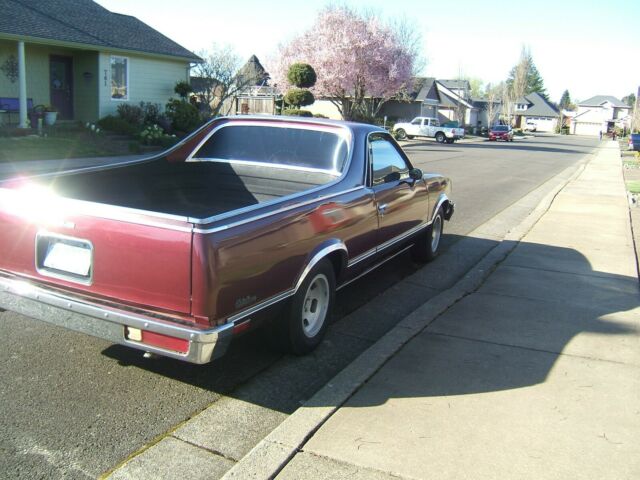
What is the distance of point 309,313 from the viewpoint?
4508mm

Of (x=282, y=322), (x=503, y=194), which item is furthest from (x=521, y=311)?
(x=503, y=194)

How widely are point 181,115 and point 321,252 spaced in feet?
65.9

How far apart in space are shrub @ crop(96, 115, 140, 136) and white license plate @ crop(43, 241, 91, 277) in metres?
18.1

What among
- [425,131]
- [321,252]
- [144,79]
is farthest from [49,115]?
[425,131]

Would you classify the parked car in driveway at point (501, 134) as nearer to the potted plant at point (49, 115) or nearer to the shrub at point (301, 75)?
the shrub at point (301, 75)

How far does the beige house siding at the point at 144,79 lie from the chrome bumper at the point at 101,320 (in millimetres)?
19211

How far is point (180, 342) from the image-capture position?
→ 336cm

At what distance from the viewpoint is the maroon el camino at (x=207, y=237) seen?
3338 millimetres

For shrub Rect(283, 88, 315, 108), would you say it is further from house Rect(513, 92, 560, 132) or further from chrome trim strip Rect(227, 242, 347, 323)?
house Rect(513, 92, 560, 132)

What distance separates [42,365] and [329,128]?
3010 mm

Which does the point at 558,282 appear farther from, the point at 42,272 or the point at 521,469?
the point at 42,272

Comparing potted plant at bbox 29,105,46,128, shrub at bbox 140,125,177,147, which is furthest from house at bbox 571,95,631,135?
potted plant at bbox 29,105,46,128

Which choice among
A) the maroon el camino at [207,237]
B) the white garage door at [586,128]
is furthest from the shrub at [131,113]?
the white garage door at [586,128]

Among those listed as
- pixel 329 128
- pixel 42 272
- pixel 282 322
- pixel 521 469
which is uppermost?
pixel 329 128
